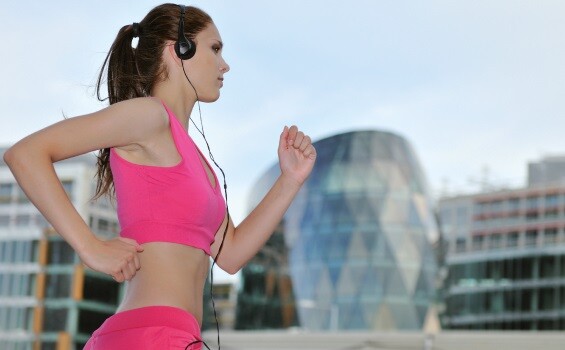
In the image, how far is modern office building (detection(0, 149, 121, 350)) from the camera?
20125mm

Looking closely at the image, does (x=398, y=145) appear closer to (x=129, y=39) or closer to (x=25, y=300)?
(x=25, y=300)

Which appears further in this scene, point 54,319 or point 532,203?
point 532,203

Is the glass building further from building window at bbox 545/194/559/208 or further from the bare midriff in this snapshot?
building window at bbox 545/194/559/208

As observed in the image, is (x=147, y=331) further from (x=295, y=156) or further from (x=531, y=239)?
(x=531, y=239)

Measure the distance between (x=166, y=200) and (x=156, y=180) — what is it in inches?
1.9

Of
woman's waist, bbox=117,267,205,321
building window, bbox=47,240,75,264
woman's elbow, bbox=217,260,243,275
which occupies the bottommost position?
woman's waist, bbox=117,267,205,321

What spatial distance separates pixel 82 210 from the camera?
1848 centimetres

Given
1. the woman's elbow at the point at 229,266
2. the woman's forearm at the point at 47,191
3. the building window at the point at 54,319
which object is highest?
the building window at the point at 54,319

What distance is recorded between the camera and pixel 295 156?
8.41ft

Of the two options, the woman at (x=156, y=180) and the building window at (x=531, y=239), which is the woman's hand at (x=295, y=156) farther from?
the building window at (x=531, y=239)

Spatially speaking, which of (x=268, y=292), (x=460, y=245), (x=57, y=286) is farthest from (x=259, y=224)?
(x=460, y=245)

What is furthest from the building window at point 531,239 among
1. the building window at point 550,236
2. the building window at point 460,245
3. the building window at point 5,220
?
the building window at point 5,220

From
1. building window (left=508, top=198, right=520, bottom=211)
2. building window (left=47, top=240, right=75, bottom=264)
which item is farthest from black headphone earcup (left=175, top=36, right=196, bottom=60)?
building window (left=508, top=198, right=520, bottom=211)

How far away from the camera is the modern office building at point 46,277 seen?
20.1m
